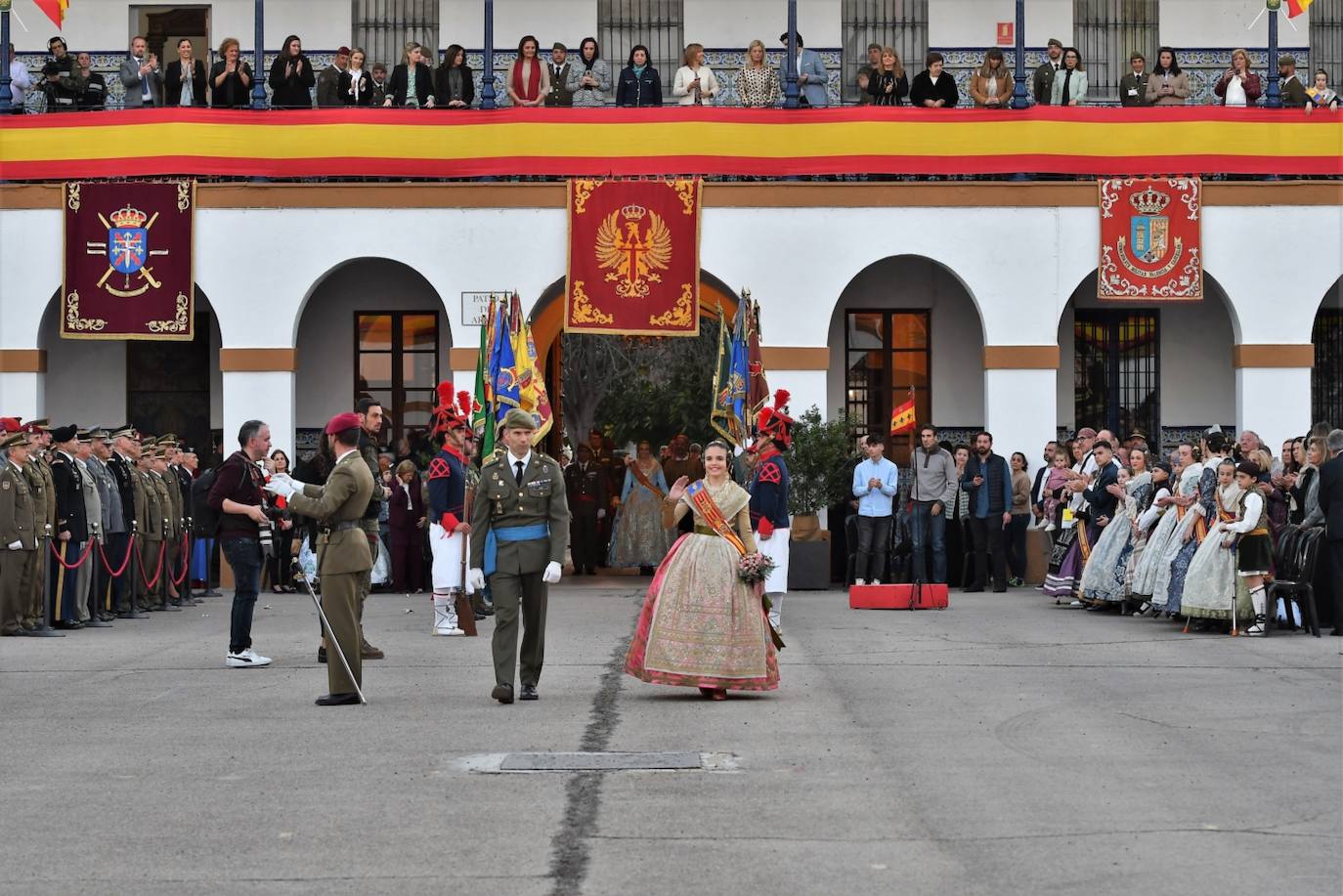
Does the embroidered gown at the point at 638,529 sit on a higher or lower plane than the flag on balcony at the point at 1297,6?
lower

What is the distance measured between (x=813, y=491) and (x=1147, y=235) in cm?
542

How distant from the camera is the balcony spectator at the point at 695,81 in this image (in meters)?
26.0

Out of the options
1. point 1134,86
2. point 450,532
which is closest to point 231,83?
point 450,532

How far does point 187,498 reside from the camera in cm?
2312

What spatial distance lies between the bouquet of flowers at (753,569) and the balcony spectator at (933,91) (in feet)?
45.4

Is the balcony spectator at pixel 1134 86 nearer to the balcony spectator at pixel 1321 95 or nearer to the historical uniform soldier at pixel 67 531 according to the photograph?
the balcony spectator at pixel 1321 95

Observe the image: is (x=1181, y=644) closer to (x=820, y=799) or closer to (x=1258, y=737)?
(x=1258, y=737)

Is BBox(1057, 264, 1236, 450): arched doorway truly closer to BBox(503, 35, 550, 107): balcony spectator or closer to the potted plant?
the potted plant

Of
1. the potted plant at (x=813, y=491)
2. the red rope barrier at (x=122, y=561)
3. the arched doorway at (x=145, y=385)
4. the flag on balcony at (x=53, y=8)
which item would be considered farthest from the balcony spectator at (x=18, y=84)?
the potted plant at (x=813, y=491)

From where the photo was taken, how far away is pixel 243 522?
48.0 feet

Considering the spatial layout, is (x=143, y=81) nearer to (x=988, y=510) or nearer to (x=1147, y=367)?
(x=988, y=510)

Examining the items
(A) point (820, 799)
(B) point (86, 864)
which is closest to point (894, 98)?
(A) point (820, 799)

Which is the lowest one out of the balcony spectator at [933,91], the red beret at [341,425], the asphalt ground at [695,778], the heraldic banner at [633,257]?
the asphalt ground at [695,778]

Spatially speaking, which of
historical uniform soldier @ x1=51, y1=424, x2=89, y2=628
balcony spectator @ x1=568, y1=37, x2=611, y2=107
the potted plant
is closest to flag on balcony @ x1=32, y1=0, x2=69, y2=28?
balcony spectator @ x1=568, y1=37, x2=611, y2=107
